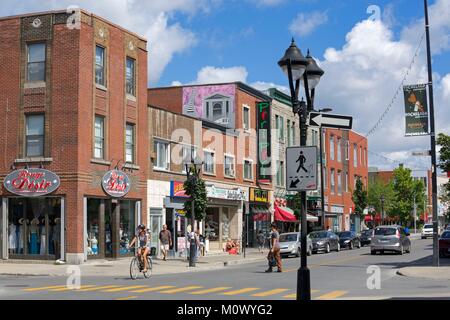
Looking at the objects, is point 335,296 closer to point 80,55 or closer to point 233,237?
point 80,55

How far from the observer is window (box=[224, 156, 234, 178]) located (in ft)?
144

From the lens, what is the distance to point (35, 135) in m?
30.3

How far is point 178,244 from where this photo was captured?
36.7 metres

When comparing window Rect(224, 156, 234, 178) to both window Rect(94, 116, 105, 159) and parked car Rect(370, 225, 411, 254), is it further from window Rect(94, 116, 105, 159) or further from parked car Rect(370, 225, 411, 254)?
window Rect(94, 116, 105, 159)

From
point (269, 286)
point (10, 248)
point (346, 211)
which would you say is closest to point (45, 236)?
point (10, 248)

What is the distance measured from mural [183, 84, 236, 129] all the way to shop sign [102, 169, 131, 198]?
1364 centimetres

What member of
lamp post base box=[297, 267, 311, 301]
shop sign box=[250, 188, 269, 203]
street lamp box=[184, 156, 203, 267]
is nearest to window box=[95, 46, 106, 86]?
street lamp box=[184, 156, 203, 267]

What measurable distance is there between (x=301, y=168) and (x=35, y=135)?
67.0 feet

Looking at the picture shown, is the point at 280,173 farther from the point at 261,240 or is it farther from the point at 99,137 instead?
the point at 99,137

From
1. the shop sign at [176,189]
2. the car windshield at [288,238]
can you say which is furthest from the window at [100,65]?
the car windshield at [288,238]

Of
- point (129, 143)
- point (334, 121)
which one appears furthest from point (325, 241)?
point (334, 121)

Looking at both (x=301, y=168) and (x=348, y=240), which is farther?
(x=348, y=240)

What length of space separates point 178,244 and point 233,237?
30.1 feet

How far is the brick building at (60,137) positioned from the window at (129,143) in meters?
0.70
